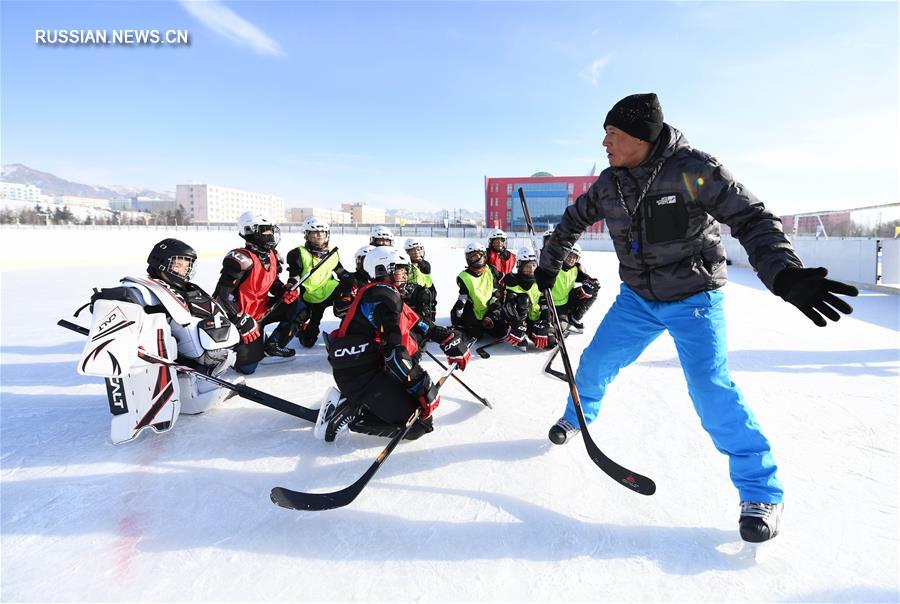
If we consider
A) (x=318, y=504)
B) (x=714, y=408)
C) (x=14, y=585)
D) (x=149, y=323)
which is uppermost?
(x=149, y=323)

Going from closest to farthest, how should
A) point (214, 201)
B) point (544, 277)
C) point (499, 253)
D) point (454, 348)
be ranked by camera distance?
point (544, 277)
point (454, 348)
point (499, 253)
point (214, 201)

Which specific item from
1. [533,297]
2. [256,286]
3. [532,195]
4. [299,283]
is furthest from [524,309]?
[532,195]

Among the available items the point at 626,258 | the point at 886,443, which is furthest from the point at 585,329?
the point at 626,258

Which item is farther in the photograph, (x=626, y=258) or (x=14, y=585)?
(x=626, y=258)

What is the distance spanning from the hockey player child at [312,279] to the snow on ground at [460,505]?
1.16 metres

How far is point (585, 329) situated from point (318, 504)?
173 inches

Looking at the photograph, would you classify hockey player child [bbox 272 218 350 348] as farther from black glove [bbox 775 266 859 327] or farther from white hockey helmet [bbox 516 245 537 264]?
black glove [bbox 775 266 859 327]

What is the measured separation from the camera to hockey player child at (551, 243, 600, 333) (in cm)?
495

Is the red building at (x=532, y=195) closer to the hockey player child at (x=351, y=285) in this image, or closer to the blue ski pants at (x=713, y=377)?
the hockey player child at (x=351, y=285)

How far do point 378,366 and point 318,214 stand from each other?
9012 cm

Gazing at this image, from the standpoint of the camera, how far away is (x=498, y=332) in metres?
4.89

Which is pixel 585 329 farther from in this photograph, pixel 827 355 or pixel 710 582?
pixel 710 582

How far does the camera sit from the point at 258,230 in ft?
12.9

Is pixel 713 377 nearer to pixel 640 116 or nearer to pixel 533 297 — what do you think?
pixel 640 116
